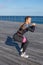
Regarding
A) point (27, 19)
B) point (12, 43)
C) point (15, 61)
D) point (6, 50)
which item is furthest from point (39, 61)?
point (12, 43)

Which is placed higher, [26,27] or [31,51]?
[26,27]

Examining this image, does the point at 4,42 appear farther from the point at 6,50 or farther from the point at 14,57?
the point at 14,57

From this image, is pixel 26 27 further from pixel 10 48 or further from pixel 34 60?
pixel 10 48

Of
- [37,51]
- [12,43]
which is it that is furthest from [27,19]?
[12,43]

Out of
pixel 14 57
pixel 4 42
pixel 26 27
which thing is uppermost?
pixel 26 27

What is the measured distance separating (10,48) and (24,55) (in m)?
2.05

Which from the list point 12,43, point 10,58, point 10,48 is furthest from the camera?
point 12,43

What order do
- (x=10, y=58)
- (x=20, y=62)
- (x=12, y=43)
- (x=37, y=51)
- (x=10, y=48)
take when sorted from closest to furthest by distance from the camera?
(x=20, y=62) → (x=10, y=58) → (x=37, y=51) → (x=10, y=48) → (x=12, y=43)

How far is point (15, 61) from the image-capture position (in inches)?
359

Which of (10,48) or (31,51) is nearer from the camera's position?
(31,51)

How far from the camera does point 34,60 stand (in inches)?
366

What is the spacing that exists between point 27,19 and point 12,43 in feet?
12.6

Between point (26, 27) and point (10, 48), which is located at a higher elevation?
point (26, 27)

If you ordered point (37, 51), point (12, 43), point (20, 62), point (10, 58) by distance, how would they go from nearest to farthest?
1. point (20, 62)
2. point (10, 58)
3. point (37, 51)
4. point (12, 43)
